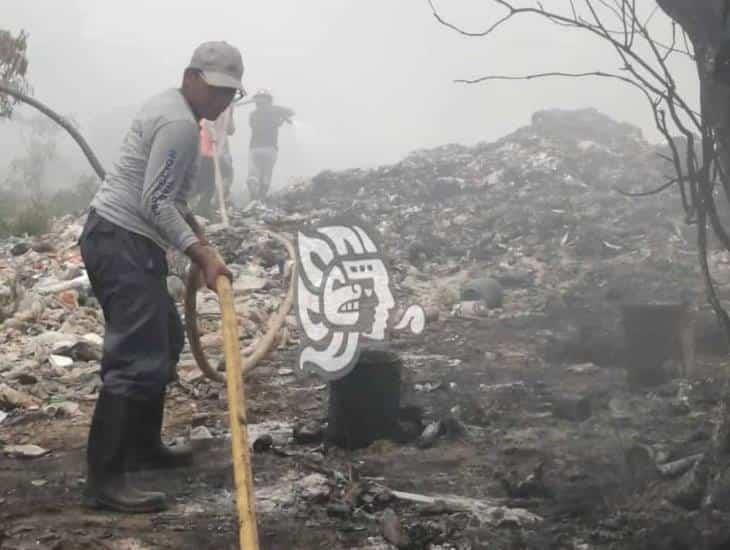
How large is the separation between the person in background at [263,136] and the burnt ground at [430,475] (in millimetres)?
7655

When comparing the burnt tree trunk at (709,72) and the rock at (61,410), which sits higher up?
the burnt tree trunk at (709,72)

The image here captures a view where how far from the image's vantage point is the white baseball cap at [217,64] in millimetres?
2613

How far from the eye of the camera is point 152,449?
293cm

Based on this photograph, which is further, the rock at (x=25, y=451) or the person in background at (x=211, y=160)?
the person in background at (x=211, y=160)

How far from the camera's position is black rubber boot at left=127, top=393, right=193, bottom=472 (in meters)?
2.87

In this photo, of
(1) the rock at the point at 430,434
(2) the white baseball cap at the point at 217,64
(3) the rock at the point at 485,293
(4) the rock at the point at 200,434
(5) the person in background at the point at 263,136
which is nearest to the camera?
(2) the white baseball cap at the point at 217,64

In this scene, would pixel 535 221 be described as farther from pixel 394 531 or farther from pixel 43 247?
pixel 394 531

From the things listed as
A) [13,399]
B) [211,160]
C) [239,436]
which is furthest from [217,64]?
[211,160]

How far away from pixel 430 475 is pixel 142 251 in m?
1.36

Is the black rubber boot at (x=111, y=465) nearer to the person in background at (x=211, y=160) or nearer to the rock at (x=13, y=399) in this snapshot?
the rock at (x=13, y=399)

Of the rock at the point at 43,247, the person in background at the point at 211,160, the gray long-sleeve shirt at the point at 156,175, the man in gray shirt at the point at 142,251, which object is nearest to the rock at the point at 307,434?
the man in gray shirt at the point at 142,251

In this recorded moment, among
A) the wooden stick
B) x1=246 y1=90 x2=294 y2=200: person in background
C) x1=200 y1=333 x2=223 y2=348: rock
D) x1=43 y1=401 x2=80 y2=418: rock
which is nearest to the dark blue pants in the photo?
the wooden stick

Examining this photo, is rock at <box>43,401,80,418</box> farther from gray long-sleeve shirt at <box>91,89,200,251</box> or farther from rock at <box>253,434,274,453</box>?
gray long-sleeve shirt at <box>91,89,200,251</box>

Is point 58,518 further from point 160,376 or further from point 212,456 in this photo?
point 212,456
